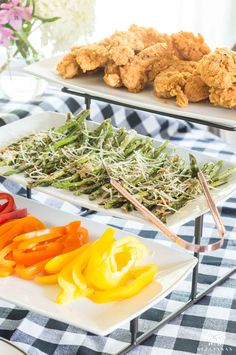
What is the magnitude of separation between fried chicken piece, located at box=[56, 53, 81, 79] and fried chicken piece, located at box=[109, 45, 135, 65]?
0.13 m

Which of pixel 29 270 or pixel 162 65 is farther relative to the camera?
pixel 162 65

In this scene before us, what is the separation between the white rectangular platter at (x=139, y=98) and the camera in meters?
2.22

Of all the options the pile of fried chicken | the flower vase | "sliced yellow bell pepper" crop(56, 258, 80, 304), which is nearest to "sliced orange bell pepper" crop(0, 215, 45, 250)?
"sliced yellow bell pepper" crop(56, 258, 80, 304)

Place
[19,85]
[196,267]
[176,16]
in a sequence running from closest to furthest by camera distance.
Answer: [196,267], [19,85], [176,16]

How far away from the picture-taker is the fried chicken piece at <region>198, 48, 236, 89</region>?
7.28 feet

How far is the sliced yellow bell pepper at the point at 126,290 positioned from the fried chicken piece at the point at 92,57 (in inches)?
30.5

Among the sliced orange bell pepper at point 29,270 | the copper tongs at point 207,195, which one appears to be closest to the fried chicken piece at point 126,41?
the copper tongs at point 207,195

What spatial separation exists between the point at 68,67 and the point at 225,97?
0.57 m

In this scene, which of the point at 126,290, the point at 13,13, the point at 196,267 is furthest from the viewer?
the point at 13,13

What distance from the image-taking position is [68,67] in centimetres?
253

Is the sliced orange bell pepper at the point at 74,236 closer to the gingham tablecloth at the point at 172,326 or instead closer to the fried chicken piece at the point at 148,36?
the gingham tablecloth at the point at 172,326

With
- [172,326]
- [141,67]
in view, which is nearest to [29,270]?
[172,326]

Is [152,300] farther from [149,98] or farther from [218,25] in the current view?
[218,25]

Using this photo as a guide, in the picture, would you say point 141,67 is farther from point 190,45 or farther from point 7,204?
point 7,204
